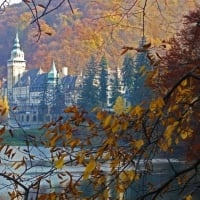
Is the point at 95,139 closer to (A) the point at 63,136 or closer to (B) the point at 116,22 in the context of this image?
(A) the point at 63,136

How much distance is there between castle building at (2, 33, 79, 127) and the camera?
5494 cm

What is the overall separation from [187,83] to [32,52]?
70.4m

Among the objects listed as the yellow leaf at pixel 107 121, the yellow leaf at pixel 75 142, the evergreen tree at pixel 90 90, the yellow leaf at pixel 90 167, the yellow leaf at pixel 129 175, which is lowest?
the evergreen tree at pixel 90 90

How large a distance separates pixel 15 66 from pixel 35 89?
23.5 feet

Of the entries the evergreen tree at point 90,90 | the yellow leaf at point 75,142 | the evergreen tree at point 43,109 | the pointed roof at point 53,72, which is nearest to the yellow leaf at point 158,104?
the yellow leaf at point 75,142

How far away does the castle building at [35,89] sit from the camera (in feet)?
180

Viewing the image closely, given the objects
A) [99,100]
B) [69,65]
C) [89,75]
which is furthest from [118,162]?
[69,65]

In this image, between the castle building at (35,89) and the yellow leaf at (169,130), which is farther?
the castle building at (35,89)

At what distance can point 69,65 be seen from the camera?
2746 inches

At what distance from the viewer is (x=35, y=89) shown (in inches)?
2655

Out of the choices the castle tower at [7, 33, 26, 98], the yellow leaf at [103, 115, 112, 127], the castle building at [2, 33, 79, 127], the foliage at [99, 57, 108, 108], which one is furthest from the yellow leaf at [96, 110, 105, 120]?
the castle tower at [7, 33, 26, 98]

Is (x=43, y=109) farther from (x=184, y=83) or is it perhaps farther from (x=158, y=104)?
(x=158, y=104)

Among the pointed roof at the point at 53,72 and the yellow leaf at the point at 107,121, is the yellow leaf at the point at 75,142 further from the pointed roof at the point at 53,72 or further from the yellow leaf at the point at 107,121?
the pointed roof at the point at 53,72

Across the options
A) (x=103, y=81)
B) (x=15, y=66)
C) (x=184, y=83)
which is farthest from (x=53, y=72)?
(x=184, y=83)
